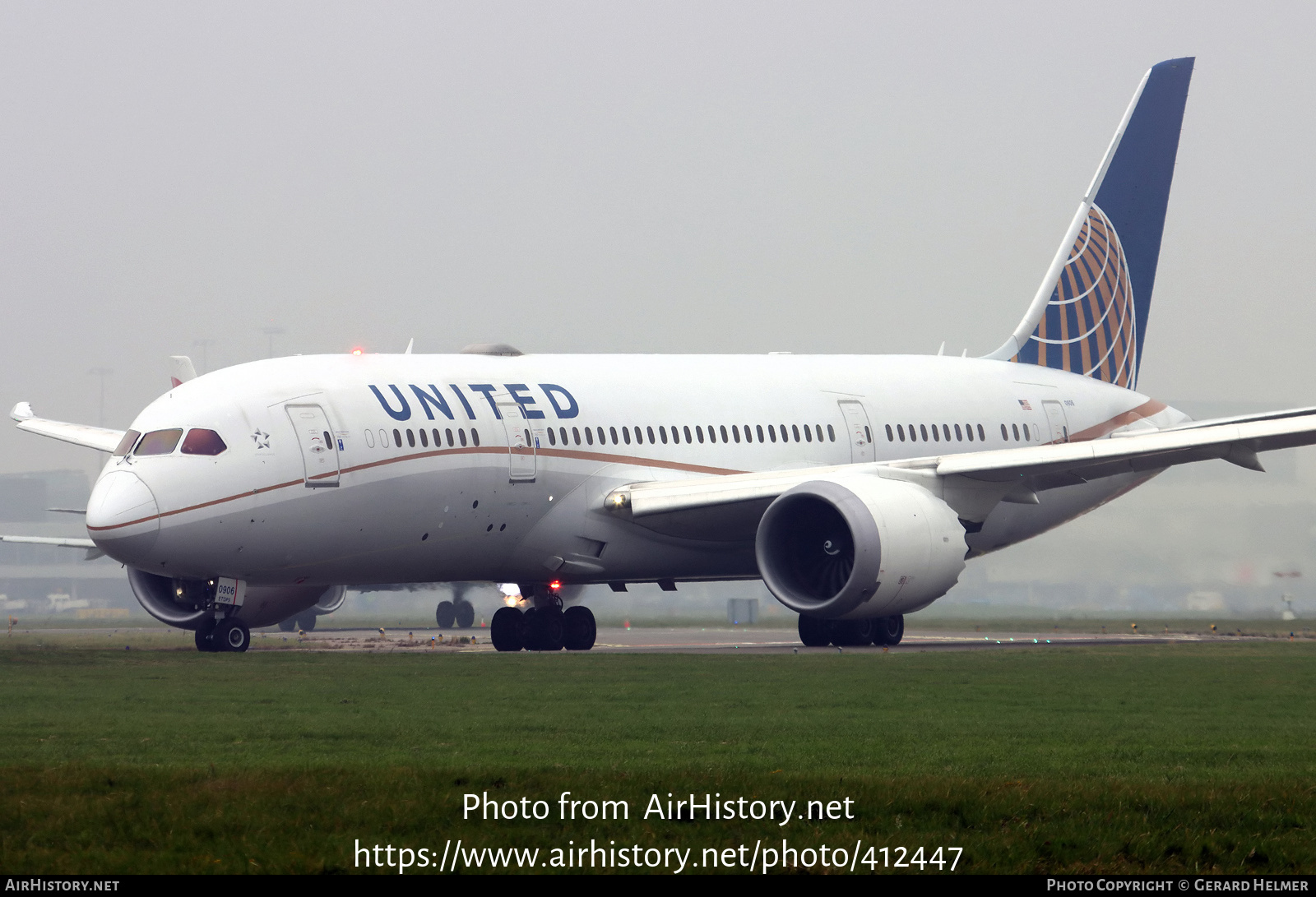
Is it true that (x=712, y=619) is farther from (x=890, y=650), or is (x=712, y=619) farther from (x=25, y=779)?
(x=25, y=779)

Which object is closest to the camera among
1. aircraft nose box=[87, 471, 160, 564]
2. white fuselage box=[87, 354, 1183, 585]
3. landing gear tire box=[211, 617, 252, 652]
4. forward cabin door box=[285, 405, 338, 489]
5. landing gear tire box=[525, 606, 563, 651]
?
aircraft nose box=[87, 471, 160, 564]

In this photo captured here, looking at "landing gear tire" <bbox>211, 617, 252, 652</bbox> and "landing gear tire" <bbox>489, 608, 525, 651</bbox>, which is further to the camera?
"landing gear tire" <bbox>489, 608, 525, 651</bbox>

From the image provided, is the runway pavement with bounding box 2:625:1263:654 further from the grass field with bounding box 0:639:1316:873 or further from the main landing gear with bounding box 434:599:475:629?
the grass field with bounding box 0:639:1316:873

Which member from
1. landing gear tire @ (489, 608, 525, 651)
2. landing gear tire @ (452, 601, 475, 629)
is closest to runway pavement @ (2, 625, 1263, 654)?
landing gear tire @ (489, 608, 525, 651)

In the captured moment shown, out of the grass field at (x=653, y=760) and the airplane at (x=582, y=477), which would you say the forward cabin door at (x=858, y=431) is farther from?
the grass field at (x=653, y=760)

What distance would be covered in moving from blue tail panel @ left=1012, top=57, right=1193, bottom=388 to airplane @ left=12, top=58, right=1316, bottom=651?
3.23 meters

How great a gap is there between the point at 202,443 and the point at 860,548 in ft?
29.2

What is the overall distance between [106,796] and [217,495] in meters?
13.9

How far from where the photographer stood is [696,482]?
1134 inches

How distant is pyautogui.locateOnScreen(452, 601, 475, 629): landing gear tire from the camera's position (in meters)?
47.6

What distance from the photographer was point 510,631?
30031 mm

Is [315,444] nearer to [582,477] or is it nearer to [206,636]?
[206,636]

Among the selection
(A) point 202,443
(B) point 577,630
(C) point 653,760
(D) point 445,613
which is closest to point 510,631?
(B) point 577,630

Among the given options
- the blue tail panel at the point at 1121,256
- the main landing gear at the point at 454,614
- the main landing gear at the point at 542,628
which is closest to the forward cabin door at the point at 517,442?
the main landing gear at the point at 542,628
